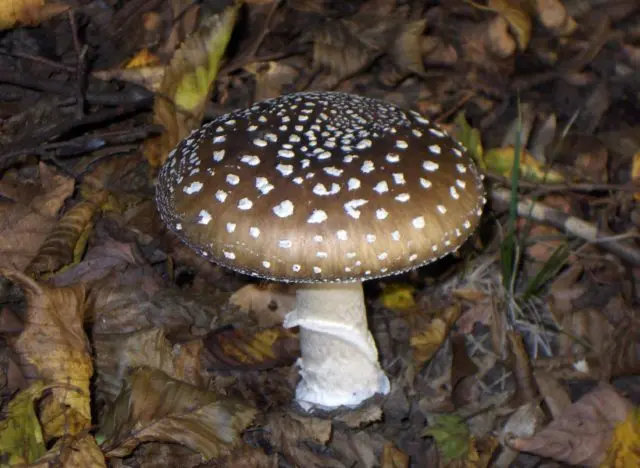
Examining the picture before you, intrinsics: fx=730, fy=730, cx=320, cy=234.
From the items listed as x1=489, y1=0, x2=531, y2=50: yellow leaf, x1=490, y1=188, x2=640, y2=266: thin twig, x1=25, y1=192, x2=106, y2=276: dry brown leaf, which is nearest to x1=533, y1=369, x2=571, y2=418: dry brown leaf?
Result: x1=490, y1=188, x2=640, y2=266: thin twig

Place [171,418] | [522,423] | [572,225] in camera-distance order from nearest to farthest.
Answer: [171,418] → [522,423] → [572,225]

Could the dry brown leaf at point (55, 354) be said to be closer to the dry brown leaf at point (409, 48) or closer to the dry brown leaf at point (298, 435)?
the dry brown leaf at point (298, 435)

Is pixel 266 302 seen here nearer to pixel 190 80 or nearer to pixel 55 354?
pixel 55 354

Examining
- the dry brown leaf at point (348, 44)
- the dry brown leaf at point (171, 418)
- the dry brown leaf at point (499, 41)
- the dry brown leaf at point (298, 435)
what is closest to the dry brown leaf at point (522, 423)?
the dry brown leaf at point (298, 435)

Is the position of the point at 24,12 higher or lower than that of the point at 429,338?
higher

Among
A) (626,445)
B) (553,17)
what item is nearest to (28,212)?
(626,445)

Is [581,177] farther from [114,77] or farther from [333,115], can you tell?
[114,77]

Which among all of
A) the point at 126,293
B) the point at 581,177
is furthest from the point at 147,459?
the point at 581,177
